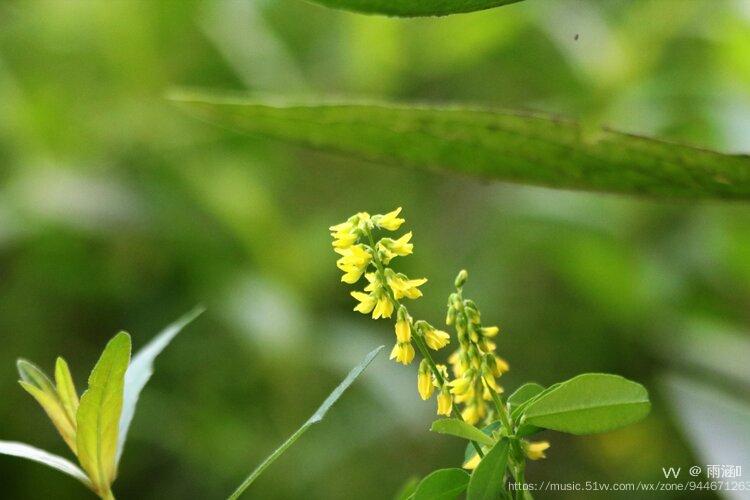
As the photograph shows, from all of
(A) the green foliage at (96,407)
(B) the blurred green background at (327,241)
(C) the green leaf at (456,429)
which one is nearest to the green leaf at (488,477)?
(C) the green leaf at (456,429)

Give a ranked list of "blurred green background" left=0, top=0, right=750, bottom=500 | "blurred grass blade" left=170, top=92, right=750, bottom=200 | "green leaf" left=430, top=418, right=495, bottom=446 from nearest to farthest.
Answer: "green leaf" left=430, top=418, right=495, bottom=446
"blurred grass blade" left=170, top=92, right=750, bottom=200
"blurred green background" left=0, top=0, right=750, bottom=500

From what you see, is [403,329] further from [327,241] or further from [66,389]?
[327,241]

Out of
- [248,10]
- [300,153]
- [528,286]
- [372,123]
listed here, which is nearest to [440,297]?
[528,286]

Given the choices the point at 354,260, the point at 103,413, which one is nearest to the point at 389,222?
the point at 354,260

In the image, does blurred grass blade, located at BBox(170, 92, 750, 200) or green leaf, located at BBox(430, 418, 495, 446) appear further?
blurred grass blade, located at BBox(170, 92, 750, 200)

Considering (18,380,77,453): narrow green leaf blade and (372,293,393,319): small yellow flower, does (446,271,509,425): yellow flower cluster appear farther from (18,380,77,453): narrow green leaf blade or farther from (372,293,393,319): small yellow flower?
(18,380,77,453): narrow green leaf blade

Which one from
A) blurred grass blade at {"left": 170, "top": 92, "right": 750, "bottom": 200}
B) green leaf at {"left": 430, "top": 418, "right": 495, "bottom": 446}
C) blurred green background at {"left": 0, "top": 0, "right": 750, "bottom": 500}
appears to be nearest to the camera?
green leaf at {"left": 430, "top": 418, "right": 495, "bottom": 446}

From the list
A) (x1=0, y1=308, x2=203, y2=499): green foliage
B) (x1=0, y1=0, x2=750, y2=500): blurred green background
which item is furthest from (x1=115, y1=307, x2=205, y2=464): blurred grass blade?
(x1=0, y1=0, x2=750, y2=500): blurred green background
